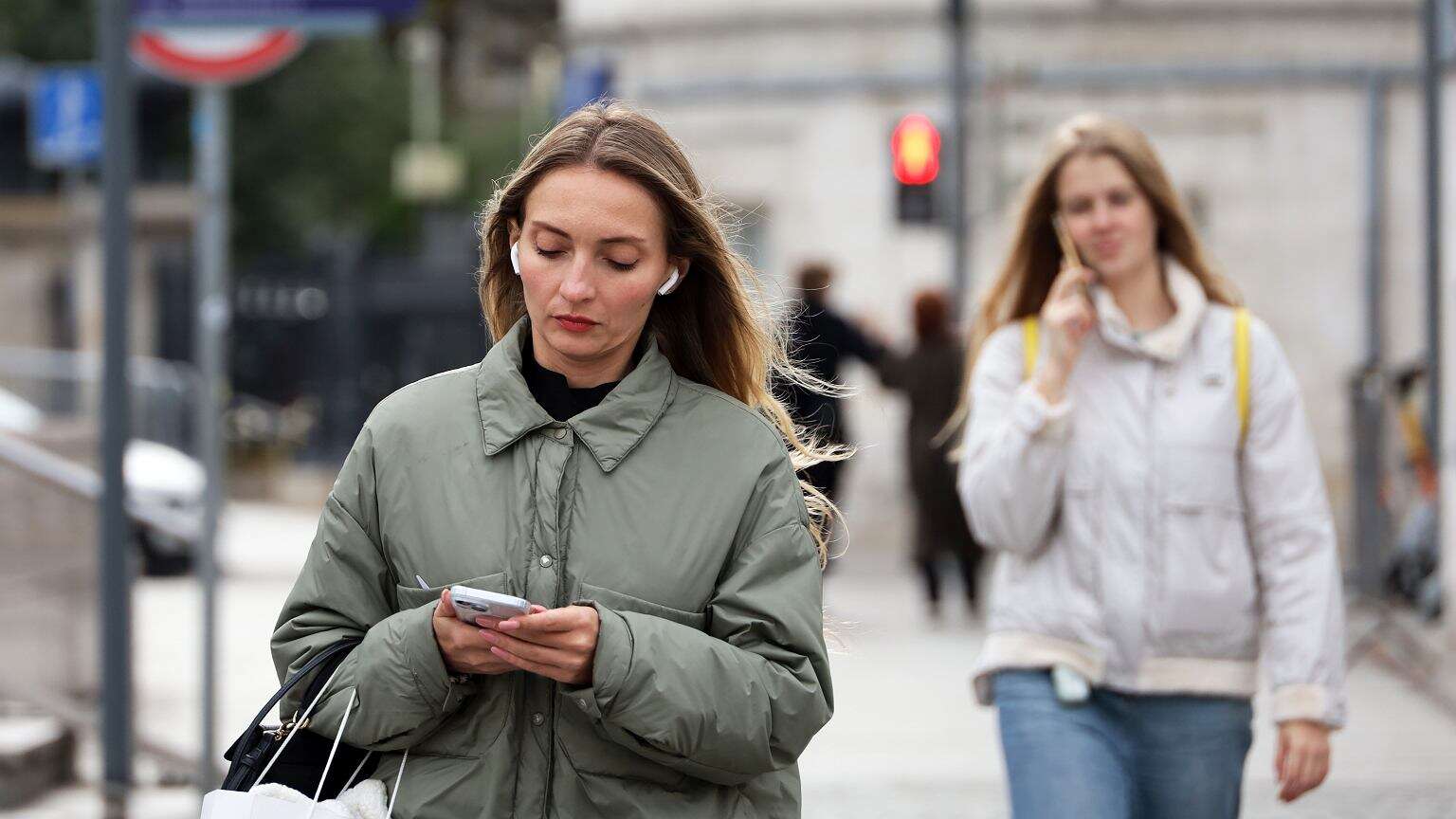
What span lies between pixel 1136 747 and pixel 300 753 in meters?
1.71

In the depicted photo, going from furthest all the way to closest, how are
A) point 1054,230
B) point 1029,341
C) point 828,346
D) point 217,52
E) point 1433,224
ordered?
point 1433,224 < point 828,346 < point 217,52 < point 1054,230 < point 1029,341

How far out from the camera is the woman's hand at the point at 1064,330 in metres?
3.81

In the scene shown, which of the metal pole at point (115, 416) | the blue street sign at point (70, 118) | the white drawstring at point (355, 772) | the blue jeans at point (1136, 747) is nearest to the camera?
the white drawstring at point (355, 772)

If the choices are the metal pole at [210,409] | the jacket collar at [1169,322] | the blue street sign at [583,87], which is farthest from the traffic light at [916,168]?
the jacket collar at [1169,322]

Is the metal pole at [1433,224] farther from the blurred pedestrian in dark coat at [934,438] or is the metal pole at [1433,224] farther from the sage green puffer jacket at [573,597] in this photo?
the sage green puffer jacket at [573,597]

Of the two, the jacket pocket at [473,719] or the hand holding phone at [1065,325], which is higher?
the hand holding phone at [1065,325]

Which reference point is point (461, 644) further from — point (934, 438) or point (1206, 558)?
point (934, 438)

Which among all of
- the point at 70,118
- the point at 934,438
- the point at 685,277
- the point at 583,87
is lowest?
the point at 934,438

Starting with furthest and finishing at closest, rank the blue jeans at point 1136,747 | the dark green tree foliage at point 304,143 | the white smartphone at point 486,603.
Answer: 1. the dark green tree foliage at point 304,143
2. the blue jeans at point 1136,747
3. the white smartphone at point 486,603

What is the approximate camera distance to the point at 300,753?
2.53 m

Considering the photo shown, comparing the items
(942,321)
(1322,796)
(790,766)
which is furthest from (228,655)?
(790,766)

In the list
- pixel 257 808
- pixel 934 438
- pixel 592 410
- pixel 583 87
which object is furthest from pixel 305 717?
pixel 583 87

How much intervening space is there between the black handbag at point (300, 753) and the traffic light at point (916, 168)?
1213cm

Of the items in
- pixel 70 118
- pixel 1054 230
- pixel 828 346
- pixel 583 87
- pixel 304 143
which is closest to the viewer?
pixel 1054 230
